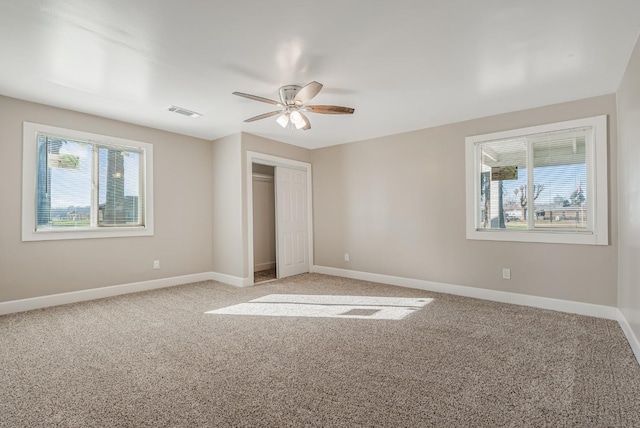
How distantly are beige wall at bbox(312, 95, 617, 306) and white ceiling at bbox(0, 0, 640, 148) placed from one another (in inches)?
28.3

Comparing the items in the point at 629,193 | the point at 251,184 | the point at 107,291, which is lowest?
the point at 107,291

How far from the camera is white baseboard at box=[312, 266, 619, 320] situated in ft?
11.2

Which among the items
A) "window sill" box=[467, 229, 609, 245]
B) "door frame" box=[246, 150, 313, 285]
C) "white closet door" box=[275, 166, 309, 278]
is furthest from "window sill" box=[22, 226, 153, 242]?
"window sill" box=[467, 229, 609, 245]

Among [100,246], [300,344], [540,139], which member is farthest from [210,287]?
[540,139]

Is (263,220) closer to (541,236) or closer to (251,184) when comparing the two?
(251,184)

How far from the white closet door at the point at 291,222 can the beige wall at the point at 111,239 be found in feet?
4.12

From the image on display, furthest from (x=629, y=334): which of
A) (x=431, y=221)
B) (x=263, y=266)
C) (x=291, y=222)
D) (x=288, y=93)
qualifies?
(x=263, y=266)

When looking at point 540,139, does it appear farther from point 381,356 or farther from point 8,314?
point 8,314

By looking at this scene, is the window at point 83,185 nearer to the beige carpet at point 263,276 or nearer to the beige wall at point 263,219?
the beige carpet at point 263,276

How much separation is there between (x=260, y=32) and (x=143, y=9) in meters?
0.77

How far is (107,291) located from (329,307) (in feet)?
10.2

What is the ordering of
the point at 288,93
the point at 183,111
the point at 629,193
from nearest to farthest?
the point at 629,193
the point at 288,93
the point at 183,111

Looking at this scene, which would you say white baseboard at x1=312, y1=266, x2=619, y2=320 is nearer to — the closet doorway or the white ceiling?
the closet doorway

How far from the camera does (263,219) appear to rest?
666 cm
